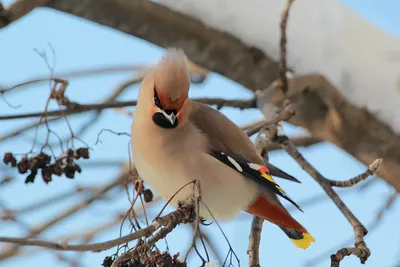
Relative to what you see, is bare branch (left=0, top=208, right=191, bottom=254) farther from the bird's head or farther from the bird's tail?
the bird's tail

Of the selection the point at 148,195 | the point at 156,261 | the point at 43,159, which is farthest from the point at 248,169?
the point at 156,261

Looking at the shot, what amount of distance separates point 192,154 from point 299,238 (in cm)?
68

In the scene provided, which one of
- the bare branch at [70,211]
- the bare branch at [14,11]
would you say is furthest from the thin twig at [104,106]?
the bare branch at [70,211]

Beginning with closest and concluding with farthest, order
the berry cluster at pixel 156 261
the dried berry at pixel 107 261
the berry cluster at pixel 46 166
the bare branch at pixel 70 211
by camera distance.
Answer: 1. the berry cluster at pixel 156 261
2. the dried berry at pixel 107 261
3. the berry cluster at pixel 46 166
4. the bare branch at pixel 70 211

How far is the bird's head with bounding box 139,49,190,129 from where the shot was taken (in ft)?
6.56

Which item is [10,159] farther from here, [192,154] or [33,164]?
[192,154]

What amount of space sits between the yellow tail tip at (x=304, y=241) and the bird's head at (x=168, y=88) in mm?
809

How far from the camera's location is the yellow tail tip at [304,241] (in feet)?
8.61

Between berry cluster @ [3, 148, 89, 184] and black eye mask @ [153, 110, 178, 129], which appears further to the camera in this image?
berry cluster @ [3, 148, 89, 184]

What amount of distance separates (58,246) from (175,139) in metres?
1.11

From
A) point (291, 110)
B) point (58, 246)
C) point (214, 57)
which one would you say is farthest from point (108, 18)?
point (58, 246)

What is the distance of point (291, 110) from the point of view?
282cm

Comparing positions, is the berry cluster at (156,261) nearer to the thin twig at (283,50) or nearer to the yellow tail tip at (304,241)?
the yellow tail tip at (304,241)

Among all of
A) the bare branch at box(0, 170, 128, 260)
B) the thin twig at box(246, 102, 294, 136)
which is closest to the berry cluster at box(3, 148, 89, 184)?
the thin twig at box(246, 102, 294, 136)
